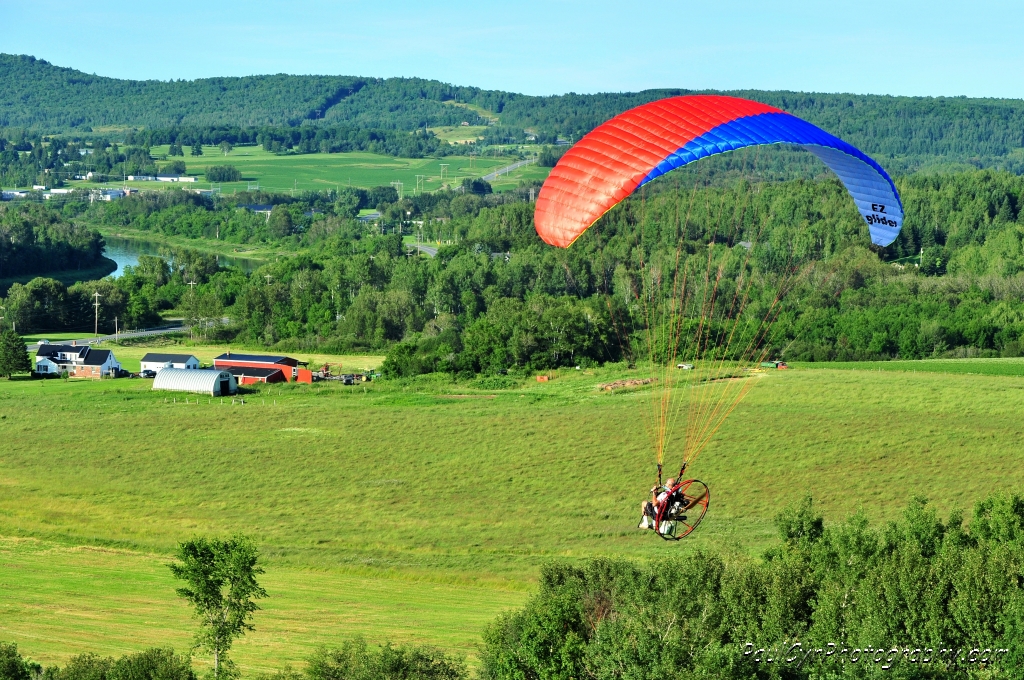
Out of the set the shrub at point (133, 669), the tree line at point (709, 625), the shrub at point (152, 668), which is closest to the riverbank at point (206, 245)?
the tree line at point (709, 625)

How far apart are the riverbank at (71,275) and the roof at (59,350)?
4033 cm

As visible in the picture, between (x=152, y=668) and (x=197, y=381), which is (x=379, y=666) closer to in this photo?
(x=152, y=668)

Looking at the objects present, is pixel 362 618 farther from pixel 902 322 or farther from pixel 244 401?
pixel 902 322

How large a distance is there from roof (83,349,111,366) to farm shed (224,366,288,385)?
6592mm

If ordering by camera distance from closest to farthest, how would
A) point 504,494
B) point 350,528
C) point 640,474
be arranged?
point 350,528 → point 504,494 → point 640,474

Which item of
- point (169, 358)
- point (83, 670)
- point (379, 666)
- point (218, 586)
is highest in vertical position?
point (218, 586)

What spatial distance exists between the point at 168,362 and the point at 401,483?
24.8m

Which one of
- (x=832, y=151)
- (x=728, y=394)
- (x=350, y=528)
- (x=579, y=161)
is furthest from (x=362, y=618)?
(x=728, y=394)

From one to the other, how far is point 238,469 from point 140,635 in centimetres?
1558

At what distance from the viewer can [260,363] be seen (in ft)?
192

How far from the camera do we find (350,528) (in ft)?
108

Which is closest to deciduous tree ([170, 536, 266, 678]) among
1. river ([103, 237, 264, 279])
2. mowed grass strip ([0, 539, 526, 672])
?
mowed grass strip ([0, 539, 526, 672])

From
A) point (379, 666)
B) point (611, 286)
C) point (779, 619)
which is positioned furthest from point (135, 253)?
point (779, 619)

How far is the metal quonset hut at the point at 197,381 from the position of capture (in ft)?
174
